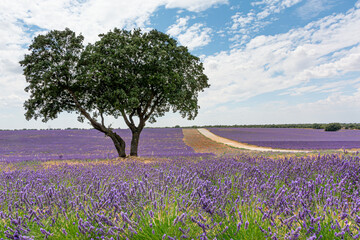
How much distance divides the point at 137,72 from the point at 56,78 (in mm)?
4647

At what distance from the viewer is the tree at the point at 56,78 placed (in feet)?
46.1

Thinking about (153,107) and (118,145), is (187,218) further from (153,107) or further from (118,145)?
(118,145)

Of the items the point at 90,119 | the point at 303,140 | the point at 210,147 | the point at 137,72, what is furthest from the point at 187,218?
the point at 303,140

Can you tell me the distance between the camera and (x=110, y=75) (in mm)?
14172

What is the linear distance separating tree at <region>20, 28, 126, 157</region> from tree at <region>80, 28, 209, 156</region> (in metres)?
0.77

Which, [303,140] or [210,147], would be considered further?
[303,140]

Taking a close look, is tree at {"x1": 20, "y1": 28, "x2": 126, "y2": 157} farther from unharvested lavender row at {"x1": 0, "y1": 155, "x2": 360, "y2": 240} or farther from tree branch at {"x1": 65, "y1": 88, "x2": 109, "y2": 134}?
unharvested lavender row at {"x1": 0, "y1": 155, "x2": 360, "y2": 240}

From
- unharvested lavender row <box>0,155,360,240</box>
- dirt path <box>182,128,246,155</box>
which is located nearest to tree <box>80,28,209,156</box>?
dirt path <box>182,128,246,155</box>

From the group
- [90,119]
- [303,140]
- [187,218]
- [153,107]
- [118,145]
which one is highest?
[153,107]

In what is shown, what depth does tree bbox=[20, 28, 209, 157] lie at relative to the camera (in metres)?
13.7

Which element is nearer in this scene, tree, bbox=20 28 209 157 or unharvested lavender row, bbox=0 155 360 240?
unharvested lavender row, bbox=0 155 360 240

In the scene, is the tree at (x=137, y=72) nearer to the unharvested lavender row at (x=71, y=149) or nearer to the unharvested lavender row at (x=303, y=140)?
the unharvested lavender row at (x=71, y=149)

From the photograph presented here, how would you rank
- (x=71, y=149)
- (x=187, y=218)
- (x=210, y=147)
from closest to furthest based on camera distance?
(x=187, y=218)
(x=71, y=149)
(x=210, y=147)

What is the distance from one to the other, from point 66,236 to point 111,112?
1390 cm
